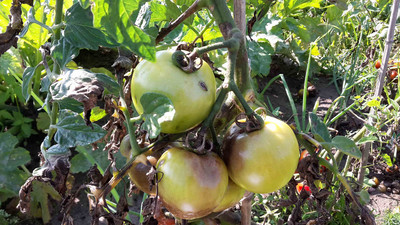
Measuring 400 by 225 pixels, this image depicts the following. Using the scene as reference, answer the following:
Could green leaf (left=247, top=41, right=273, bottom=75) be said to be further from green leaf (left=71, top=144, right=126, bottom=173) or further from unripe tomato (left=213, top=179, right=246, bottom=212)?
unripe tomato (left=213, top=179, right=246, bottom=212)

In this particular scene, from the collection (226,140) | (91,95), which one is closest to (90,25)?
(91,95)

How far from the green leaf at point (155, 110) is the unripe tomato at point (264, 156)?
5.1 inches

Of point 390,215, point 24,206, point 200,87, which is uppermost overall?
point 200,87

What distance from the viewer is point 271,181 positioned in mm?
530

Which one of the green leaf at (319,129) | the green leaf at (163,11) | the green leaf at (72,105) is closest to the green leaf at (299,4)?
the green leaf at (163,11)

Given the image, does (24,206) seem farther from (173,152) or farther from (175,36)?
(175,36)

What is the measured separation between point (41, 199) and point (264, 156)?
1618 millimetres

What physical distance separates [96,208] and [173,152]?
5.8 inches

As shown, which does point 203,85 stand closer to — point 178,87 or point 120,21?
point 178,87

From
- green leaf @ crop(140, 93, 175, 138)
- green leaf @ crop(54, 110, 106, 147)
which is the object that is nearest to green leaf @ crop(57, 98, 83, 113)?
green leaf @ crop(54, 110, 106, 147)

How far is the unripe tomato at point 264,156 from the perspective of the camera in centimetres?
52

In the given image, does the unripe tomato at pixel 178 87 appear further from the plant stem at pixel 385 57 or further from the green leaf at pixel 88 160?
the green leaf at pixel 88 160

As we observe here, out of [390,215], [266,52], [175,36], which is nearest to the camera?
[175,36]

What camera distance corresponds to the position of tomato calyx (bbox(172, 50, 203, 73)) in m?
0.50
